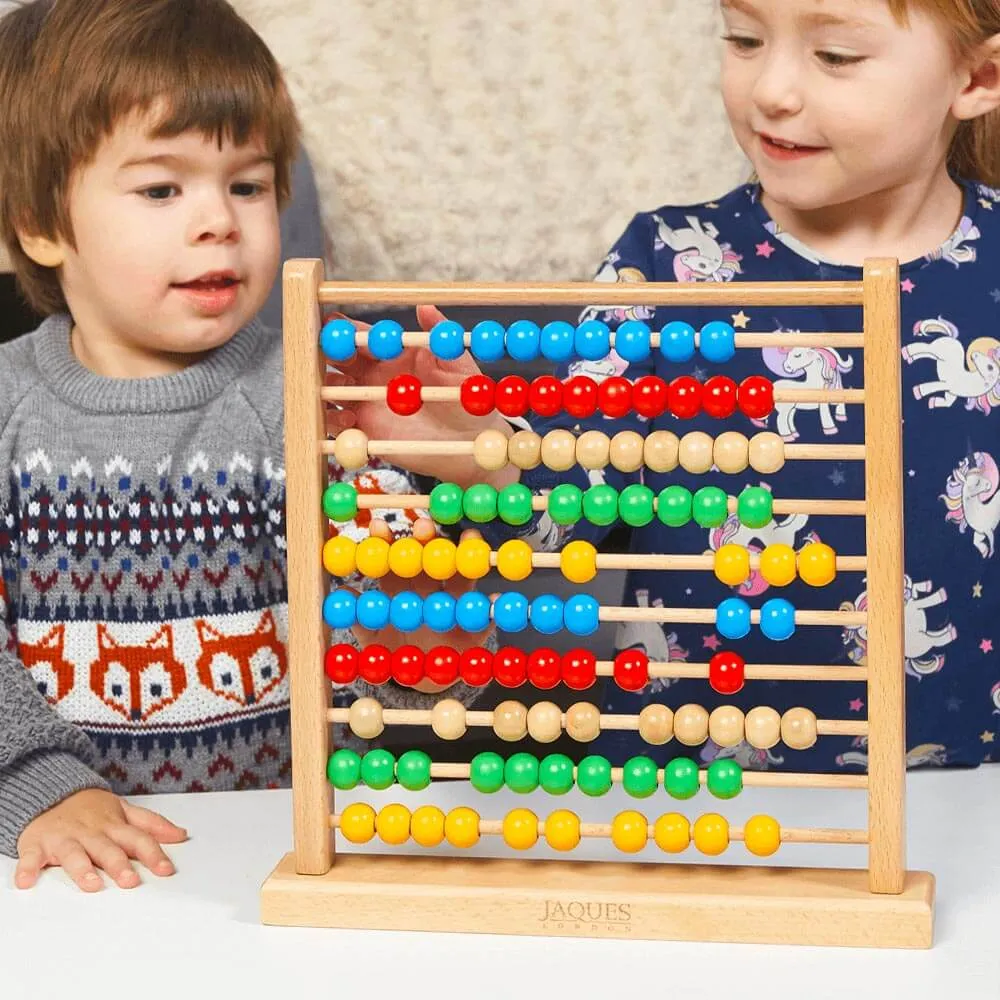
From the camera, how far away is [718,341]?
88cm

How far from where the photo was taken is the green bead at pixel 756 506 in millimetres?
871

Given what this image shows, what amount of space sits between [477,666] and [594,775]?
101mm

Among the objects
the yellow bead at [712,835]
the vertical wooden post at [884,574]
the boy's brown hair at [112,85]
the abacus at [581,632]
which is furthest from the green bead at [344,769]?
the boy's brown hair at [112,85]

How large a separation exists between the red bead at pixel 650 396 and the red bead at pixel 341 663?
0.24 metres

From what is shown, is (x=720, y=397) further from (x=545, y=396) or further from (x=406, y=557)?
(x=406, y=557)

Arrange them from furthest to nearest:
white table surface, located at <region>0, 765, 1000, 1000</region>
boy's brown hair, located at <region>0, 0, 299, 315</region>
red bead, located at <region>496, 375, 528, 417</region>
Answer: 1. boy's brown hair, located at <region>0, 0, 299, 315</region>
2. red bead, located at <region>496, 375, 528, 417</region>
3. white table surface, located at <region>0, 765, 1000, 1000</region>

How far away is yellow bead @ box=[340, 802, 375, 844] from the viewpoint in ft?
2.99

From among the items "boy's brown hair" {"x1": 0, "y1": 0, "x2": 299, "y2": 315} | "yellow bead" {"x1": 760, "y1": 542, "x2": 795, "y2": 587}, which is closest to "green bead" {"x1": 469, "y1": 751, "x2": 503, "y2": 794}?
"yellow bead" {"x1": 760, "y1": 542, "x2": 795, "y2": 587}

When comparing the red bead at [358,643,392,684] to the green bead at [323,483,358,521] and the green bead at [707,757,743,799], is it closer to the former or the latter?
the green bead at [323,483,358,521]

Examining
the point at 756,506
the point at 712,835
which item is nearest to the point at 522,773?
the point at 712,835

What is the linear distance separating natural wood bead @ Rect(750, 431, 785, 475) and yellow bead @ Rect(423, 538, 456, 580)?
0.20 metres

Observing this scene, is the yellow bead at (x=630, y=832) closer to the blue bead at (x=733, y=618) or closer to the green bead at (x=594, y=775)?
the green bead at (x=594, y=775)

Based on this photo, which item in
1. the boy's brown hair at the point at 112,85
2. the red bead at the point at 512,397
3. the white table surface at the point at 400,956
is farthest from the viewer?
the boy's brown hair at the point at 112,85

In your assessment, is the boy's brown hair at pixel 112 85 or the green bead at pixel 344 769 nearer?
the green bead at pixel 344 769
